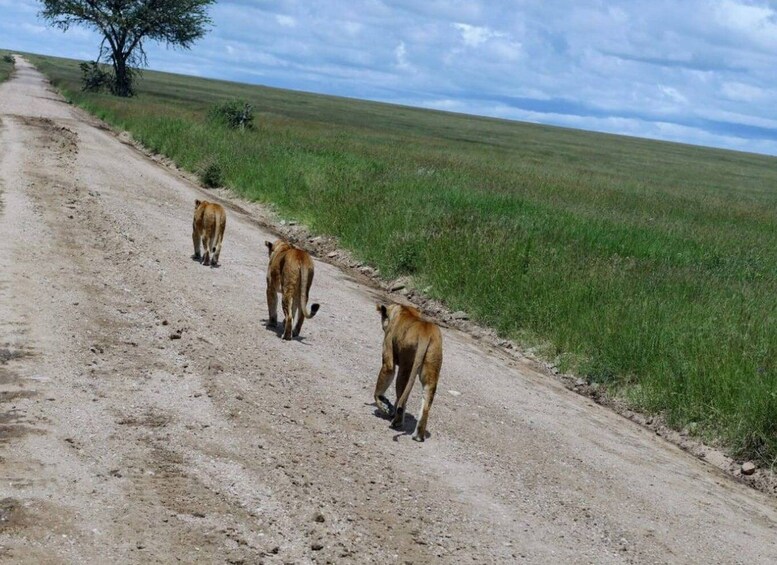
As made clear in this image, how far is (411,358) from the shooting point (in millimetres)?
7590

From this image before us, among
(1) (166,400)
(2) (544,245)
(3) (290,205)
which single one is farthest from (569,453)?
(3) (290,205)

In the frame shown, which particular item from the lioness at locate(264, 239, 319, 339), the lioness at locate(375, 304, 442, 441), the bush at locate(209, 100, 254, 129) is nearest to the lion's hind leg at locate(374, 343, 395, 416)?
the lioness at locate(375, 304, 442, 441)

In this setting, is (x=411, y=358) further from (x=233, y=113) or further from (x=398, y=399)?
(x=233, y=113)

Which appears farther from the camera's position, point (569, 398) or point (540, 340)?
point (540, 340)

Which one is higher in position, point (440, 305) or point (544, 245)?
point (544, 245)

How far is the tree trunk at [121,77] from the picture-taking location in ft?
217

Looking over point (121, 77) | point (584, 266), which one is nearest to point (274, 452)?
point (584, 266)

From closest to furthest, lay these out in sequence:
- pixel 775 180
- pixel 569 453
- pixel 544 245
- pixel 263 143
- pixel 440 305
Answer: pixel 569 453, pixel 440 305, pixel 544 245, pixel 263 143, pixel 775 180

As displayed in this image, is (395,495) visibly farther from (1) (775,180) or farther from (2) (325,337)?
(1) (775,180)

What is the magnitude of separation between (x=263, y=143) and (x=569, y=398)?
24014 mm

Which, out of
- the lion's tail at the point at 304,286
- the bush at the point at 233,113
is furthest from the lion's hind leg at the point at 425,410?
the bush at the point at 233,113

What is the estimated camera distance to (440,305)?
1539 cm

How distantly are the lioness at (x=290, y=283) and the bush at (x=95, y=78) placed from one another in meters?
60.8

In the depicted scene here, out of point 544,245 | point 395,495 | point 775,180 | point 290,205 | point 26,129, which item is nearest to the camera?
point 395,495
